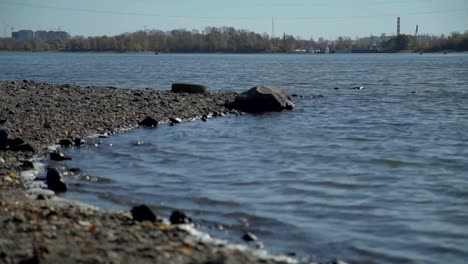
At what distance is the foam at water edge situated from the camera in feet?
25.7

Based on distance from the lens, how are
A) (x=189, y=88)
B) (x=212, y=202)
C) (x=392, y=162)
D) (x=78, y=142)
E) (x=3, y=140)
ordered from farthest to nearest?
(x=189, y=88)
(x=78, y=142)
(x=392, y=162)
(x=3, y=140)
(x=212, y=202)

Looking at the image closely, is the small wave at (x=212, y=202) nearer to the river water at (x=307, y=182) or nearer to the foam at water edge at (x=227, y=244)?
the river water at (x=307, y=182)

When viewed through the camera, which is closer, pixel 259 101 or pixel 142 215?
pixel 142 215

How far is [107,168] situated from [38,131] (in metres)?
4.37

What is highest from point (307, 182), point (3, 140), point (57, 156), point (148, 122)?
point (3, 140)

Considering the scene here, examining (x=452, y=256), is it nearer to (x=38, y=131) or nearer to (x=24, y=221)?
(x=24, y=221)

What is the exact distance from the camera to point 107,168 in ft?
46.8

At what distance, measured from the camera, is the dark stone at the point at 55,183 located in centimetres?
1149

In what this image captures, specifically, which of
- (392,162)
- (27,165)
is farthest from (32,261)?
(392,162)

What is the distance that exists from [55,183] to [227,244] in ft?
14.7

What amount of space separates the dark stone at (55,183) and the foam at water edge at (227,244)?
337cm

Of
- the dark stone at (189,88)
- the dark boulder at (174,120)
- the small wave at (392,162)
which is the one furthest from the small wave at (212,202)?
the dark stone at (189,88)

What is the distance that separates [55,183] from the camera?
37.8ft

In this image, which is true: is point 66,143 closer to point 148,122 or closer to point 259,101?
point 148,122
